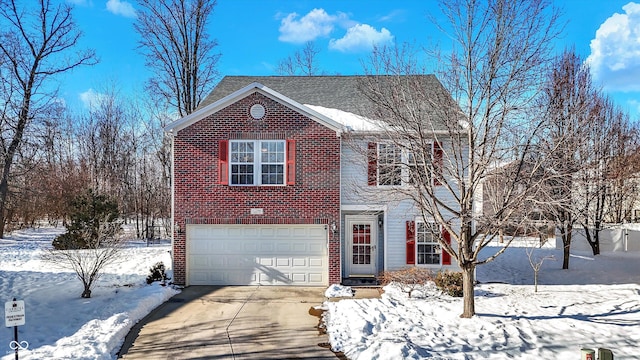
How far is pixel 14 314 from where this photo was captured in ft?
20.1

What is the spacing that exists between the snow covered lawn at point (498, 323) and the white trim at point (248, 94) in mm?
5329

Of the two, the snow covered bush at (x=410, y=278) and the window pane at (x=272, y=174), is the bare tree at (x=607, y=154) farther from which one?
the window pane at (x=272, y=174)

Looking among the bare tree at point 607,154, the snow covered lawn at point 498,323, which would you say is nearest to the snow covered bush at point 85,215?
the snow covered lawn at point 498,323

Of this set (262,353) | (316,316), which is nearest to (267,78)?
(316,316)

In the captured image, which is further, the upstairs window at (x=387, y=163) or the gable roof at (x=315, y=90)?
the gable roof at (x=315, y=90)

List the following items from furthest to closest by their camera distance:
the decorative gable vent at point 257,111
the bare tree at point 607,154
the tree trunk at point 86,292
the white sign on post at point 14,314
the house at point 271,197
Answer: the bare tree at point 607,154, the decorative gable vent at point 257,111, the house at point 271,197, the tree trunk at point 86,292, the white sign on post at point 14,314

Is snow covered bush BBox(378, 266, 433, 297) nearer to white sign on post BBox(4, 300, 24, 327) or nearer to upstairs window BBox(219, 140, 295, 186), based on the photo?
upstairs window BBox(219, 140, 295, 186)

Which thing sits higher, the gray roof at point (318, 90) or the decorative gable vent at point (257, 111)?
the gray roof at point (318, 90)

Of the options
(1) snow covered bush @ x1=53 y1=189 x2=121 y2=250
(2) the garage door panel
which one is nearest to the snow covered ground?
(2) the garage door panel

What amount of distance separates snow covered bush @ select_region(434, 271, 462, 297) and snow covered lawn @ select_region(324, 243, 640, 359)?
0.19 meters

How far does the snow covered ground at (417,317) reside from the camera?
7.09 meters

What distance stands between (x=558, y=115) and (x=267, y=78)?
11154mm

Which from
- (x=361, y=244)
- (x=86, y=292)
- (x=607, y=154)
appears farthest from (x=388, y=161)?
(x=607, y=154)

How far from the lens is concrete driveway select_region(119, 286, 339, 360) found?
7.23m
